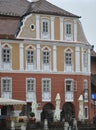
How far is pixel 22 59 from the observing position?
Result: 55938 millimetres

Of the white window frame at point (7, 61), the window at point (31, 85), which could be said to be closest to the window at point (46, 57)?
the window at point (31, 85)

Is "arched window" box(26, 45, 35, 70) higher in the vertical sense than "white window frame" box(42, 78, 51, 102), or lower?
higher

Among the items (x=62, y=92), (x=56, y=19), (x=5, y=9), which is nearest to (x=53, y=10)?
(x=56, y=19)

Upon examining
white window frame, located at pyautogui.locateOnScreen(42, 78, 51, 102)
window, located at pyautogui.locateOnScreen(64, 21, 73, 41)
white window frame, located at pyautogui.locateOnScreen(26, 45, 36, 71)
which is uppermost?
window, located at pyautogui.locateOnScreen(64, 21, 73, 41)

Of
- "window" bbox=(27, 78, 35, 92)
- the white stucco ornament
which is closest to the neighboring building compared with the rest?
"window" bbox=(27, 78, 35, 92)

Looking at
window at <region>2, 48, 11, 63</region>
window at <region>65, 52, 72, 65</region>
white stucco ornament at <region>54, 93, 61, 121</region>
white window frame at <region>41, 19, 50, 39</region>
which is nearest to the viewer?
white stucco ornament at <region>54, 93, 61, 121</region>

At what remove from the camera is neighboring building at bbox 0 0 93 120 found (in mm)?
55438

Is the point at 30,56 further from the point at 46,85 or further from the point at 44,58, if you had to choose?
the point at 46,85

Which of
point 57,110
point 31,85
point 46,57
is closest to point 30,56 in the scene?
point 46,57

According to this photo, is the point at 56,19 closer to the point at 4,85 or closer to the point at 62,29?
the point at 62,29

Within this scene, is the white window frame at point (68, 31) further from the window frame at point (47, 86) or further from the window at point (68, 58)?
the window frame at point (47, 86)

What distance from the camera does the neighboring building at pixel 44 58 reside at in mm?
55438

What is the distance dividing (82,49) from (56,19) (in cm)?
466

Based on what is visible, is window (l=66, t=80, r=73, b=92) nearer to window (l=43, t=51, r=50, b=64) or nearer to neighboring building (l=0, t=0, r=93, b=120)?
neighboring building (l=0, t=0, r=93, b=120)
